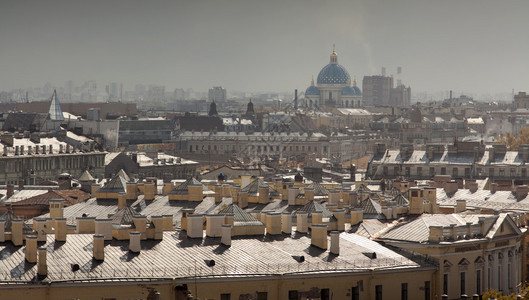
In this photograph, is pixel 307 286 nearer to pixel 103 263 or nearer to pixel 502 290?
pixel 103 263

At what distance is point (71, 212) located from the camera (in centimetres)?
6506

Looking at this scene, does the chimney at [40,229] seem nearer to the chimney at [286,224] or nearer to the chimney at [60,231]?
the chimney at [60,231]

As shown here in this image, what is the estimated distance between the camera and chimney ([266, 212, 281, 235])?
49.5m

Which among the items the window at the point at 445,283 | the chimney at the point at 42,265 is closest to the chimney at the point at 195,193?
the window at the point at 445,283

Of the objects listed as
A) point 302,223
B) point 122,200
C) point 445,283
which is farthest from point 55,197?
point 445,283

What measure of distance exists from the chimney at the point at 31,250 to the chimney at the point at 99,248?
161cm

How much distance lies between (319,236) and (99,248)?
24.6 feet

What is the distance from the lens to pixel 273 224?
49.7m

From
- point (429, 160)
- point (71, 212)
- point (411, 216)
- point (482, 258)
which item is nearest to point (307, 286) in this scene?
point (482, 258)

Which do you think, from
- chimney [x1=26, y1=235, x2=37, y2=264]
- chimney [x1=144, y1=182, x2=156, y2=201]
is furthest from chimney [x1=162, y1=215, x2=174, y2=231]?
chimney [x1=144, y1=182, x2=156, y2=201]

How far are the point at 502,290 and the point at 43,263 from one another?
16642 mm

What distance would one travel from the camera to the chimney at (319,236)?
1896 inches

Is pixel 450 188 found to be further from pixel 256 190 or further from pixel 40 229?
pixel 40 229

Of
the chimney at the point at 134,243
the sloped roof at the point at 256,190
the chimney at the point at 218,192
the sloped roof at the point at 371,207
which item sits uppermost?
the chimney at the point at 134,243
